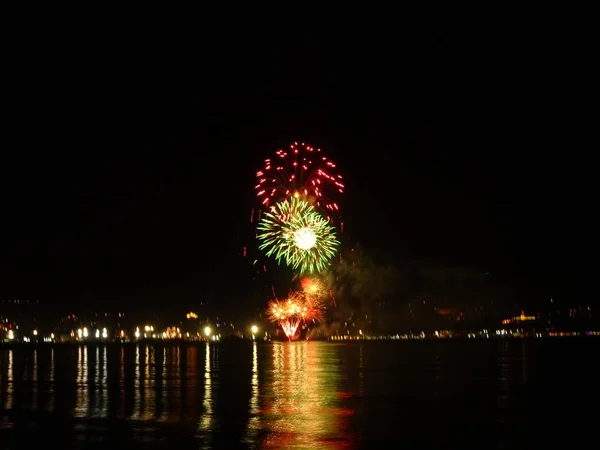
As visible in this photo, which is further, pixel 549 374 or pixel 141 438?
pixel 549 374

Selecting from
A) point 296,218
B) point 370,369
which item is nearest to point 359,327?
point 296,218

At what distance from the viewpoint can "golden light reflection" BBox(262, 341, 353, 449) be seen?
52.5 feet

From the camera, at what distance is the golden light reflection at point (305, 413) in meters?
16.0

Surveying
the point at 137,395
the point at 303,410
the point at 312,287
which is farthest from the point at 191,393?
the point at 312,287

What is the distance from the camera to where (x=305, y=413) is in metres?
20.1

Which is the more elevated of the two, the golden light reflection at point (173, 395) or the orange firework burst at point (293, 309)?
the orange firework burst at point (293, 309)

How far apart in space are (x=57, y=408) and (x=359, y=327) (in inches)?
3497

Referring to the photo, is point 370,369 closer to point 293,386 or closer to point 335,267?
point 293,386

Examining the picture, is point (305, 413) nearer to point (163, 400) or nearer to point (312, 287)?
point (163, 400)

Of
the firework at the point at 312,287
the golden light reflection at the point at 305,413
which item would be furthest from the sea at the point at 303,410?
the firework at the point at 312,287

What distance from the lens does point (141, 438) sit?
1644cm

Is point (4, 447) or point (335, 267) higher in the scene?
point (335, 267)

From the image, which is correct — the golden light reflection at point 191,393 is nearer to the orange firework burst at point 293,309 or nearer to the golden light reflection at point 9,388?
the golden light reflection at point 9,388

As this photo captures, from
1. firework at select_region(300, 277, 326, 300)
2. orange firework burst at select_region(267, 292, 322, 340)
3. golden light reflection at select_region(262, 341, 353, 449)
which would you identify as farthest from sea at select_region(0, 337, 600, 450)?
firework at select_region(300, 277, 326, 300)
